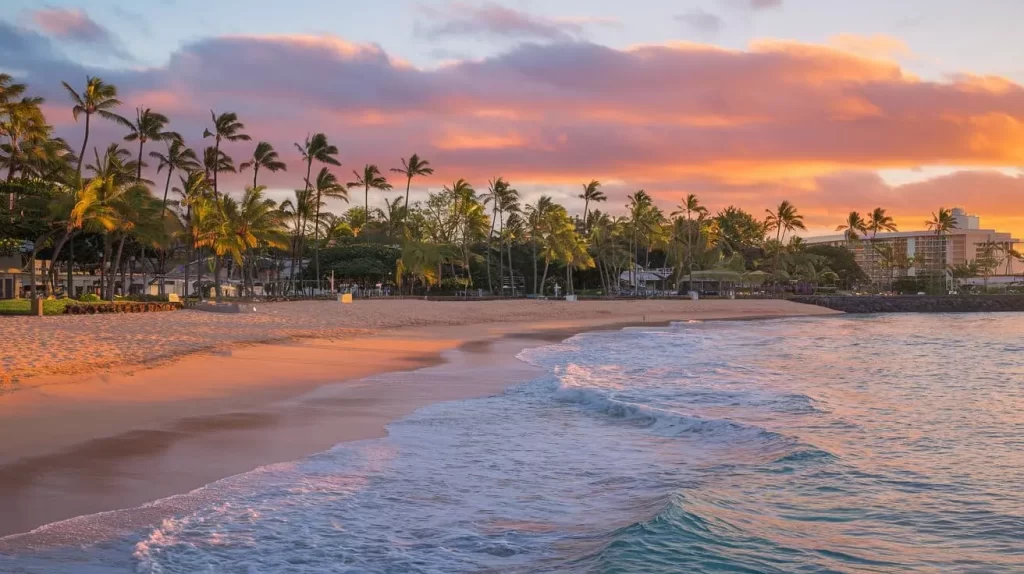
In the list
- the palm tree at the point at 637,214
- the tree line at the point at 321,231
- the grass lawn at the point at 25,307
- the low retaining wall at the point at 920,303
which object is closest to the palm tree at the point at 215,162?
the tree line at the point at 321,231

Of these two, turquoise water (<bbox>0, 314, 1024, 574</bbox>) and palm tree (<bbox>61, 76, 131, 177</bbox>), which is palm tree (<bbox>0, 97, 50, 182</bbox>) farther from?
turquoise water (<bbox>0, 314, 1024, 574</bbox>)

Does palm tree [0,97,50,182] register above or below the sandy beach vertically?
above

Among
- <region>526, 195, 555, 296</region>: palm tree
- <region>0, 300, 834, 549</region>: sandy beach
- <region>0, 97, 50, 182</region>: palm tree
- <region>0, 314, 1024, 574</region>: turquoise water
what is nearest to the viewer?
<region>0, 314, 1024, 574</region>: turquoise water

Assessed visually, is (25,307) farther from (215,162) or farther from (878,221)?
(878,221)

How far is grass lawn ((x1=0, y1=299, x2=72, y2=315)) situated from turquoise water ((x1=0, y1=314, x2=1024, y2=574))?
Result: 20658 mm

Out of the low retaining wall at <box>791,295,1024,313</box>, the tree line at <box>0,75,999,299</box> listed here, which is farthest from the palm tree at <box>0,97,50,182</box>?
the low retaining wall at <box>791,295,1024,313</box>

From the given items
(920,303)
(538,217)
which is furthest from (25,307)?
(920,303)

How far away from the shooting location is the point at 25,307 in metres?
28.5

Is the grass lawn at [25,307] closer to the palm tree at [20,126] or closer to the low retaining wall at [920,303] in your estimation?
the palm tree at [20,126]

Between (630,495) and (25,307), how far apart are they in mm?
27553

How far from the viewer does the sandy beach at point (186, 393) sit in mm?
7742

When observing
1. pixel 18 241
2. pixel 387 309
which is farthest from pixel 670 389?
pixel 18 241

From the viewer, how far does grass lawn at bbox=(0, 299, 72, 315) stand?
2725cm

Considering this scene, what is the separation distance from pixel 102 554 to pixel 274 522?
4.69 ft
